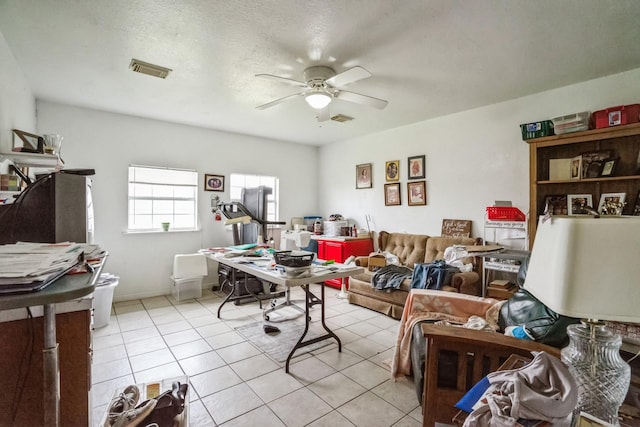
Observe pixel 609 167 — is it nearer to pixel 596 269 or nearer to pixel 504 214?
pixel 504 214

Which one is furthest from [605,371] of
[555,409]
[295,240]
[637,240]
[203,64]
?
[203,64]

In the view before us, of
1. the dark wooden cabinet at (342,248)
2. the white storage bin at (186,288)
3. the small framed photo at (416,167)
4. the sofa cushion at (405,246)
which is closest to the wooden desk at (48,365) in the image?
the white storage bin at (186,288)

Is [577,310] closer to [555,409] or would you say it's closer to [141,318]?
[555,409]

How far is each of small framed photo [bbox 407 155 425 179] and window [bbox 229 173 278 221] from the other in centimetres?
236

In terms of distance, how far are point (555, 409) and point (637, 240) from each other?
1.76 feet

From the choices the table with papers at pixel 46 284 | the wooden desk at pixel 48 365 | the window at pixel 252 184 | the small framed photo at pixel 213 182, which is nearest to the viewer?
the table with papers at pixel 46 284

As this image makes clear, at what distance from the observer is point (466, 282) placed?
3246 mm

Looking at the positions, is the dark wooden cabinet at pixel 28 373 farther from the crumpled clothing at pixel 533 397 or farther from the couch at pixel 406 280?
the couch at pixel 406 280

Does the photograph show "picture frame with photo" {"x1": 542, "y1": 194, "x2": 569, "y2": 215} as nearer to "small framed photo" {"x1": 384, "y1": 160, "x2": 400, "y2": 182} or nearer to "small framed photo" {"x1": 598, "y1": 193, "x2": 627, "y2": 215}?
"small framed photo" {"x1": 598, "y1": 193, "x2": 627, "y2": 215}

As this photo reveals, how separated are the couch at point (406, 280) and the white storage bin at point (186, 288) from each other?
235cm

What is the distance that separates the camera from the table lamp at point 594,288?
0.77 meters

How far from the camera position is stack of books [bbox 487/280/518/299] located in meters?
3.21

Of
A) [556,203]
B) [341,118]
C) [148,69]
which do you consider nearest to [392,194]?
[341,118]

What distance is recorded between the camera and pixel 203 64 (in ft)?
9.03
